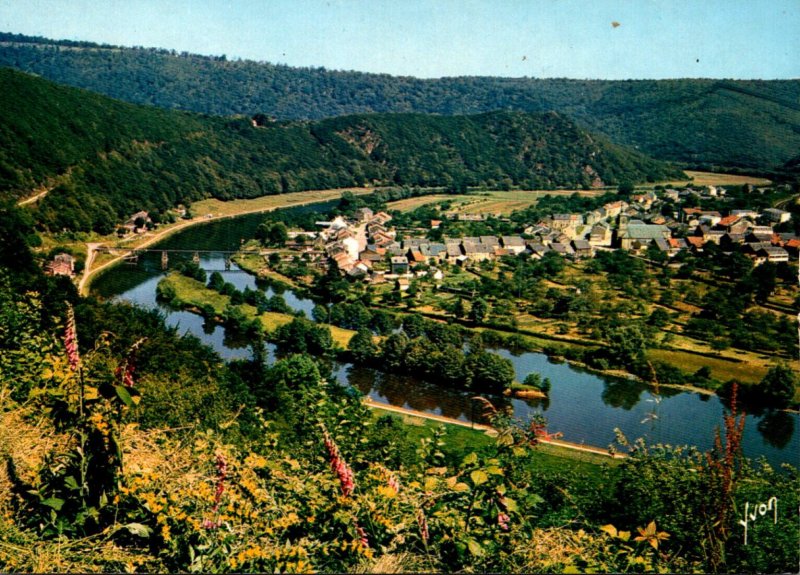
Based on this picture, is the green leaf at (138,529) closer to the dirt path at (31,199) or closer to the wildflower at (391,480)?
the wildflower at (391,480)

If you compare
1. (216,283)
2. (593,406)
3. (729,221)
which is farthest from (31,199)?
(729,221)

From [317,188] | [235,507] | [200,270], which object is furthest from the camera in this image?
[317,188]

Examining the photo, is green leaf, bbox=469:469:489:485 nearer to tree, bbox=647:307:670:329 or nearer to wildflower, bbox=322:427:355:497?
wildflower, bbox=322:427:355:497

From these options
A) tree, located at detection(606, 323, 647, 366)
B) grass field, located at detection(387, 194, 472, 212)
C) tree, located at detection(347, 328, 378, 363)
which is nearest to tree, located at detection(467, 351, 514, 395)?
tree, located at detection(347, 328, 378, 363)

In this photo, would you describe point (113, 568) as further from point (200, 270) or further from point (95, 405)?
point (200, 270)

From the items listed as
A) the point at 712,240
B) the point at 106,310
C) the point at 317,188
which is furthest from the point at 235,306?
the point at 317,188

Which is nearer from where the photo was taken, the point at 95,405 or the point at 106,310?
the point at 95,405

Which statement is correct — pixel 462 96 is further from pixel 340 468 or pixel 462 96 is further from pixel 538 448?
pixel 340 468
